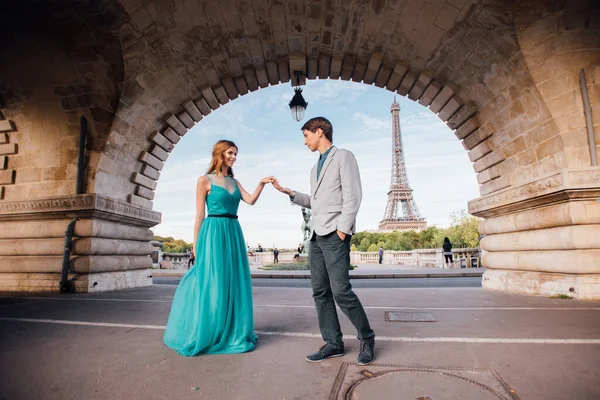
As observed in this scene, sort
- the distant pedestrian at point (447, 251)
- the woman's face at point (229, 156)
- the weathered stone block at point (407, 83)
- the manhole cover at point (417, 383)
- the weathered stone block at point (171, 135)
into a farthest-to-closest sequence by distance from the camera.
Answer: the distant pedestrian at point (447, 251)
the weathered stone block at point (171, 135)
the weathered stone block at point (407, 83)
the woman's face at point (229, 156)
the manhole cover at point (417, 383)

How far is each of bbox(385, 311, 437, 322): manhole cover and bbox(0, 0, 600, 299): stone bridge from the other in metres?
3.23

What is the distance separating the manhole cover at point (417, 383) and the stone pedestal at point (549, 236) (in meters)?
4.83

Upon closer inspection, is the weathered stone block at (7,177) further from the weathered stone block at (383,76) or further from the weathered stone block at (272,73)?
the weathered stone block at (383,76)

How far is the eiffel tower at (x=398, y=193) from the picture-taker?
238 ft

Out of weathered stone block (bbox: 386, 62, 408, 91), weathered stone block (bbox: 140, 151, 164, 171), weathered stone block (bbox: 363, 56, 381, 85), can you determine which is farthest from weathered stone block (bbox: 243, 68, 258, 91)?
weathered stone block (bbox: 386, 62, 408, 91)

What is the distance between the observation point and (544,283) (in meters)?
6.34

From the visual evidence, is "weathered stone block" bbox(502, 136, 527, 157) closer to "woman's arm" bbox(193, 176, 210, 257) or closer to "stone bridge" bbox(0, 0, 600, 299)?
"stone bridge" bbox(0, 0, 600, 299)

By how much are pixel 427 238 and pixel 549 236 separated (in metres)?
69.9

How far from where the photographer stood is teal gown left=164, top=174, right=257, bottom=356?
299 cm

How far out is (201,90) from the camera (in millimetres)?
9000

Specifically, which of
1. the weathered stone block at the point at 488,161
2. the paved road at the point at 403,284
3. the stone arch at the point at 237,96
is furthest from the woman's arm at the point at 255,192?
the paved road at the point at 403,284

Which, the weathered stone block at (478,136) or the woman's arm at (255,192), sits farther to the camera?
the weathered stone block at (478,136)

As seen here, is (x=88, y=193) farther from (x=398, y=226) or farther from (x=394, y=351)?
(x=398, y=226)

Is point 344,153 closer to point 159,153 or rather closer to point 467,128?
point 467,128
